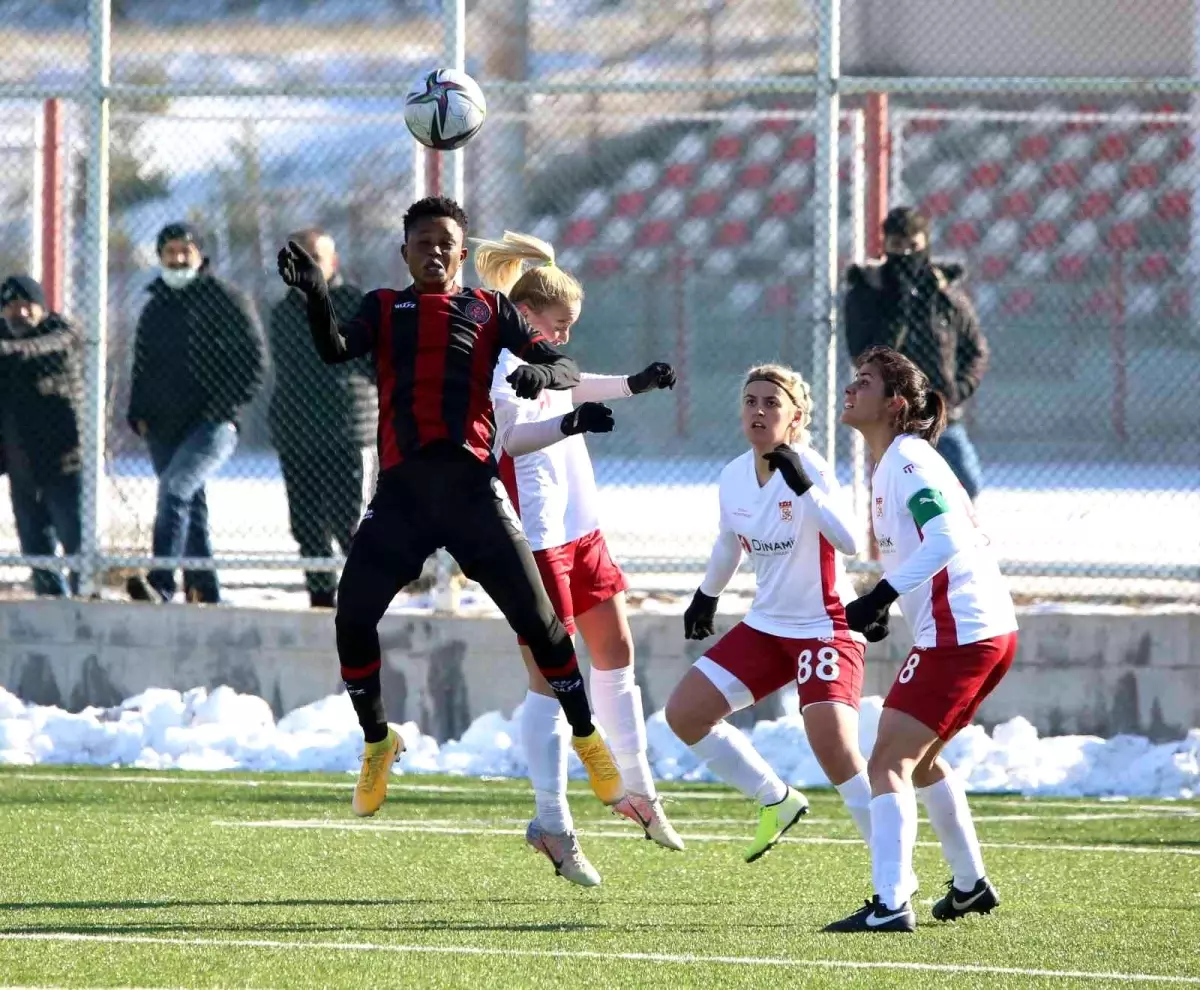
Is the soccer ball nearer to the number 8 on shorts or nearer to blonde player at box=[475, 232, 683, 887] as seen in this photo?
blonde player at box=[475, 232, 683, 887]

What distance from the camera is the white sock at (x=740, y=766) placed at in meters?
6.98

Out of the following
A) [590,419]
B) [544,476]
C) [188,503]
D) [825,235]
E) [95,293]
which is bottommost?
[188,503]

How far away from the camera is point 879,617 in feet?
19.5

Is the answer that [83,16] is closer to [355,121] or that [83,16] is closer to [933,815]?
[355,121]

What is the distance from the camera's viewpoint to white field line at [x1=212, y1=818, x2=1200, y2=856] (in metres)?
8.00

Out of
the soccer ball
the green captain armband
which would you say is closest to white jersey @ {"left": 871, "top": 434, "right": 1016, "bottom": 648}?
the green captain armband

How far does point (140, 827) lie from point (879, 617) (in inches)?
129

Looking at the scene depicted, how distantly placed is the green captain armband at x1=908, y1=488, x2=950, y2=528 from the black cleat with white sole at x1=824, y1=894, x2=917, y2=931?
1.04 meters

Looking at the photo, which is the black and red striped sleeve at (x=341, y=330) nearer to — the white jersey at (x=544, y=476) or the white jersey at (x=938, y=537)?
the white jersey at (x=544, y=476)

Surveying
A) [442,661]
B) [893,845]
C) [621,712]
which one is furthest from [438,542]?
[442,661]

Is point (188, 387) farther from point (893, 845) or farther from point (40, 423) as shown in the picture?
point (893, 845)

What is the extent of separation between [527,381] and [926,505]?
116cm

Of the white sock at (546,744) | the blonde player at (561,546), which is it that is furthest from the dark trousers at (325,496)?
the white sock at (546,744)

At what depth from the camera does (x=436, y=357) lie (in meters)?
6.55
